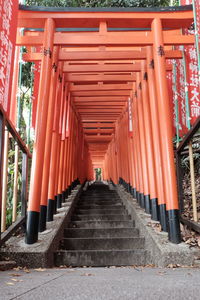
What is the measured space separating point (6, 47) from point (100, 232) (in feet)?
10.3

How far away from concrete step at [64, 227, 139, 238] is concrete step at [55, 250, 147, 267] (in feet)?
2.94

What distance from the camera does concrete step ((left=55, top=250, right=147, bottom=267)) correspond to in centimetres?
373

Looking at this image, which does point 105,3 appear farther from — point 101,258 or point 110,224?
point 101,258

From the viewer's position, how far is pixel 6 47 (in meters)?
3.67

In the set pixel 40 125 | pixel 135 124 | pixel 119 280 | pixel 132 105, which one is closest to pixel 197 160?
pixel 135 124

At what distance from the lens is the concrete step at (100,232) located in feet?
15.4

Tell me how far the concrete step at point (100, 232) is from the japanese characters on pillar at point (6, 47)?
92.9 inches

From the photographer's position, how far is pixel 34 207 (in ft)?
12.4

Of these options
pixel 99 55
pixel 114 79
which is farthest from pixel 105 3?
pixel 99 55

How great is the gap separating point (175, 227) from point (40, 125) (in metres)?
2.35

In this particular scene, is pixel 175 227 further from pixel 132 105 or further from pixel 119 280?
pixel 132 105

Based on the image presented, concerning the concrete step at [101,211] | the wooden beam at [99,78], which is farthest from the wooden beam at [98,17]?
the concrete step at [101,211]

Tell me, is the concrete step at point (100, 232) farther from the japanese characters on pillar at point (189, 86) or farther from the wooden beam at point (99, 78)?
the wooden beam at point (99, 78)

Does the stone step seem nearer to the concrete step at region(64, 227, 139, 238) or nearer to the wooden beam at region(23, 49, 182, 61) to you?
the concrete step at region(64, 227, 139, 238)
